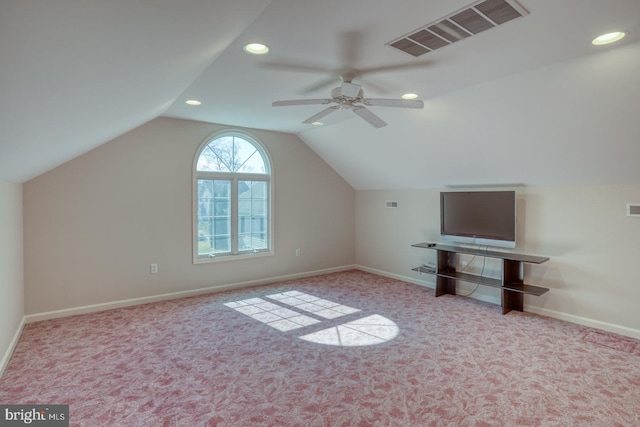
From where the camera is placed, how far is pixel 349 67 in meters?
2.94

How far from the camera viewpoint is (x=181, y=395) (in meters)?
2.52

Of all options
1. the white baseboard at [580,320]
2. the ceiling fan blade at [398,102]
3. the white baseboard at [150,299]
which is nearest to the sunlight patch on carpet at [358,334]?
the white baseboard at [580,320]

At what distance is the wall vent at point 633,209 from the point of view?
3.50 m

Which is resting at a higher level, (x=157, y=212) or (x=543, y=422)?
(x=157, y=212)

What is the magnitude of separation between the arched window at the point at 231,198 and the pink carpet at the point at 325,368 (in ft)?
3.98

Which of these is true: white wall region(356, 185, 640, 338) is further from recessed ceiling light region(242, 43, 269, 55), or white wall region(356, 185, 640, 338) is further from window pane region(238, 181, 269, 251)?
recessed ceiling light region(242, 43, 269, 55)

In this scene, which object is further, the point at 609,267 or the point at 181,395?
the point at 609,267

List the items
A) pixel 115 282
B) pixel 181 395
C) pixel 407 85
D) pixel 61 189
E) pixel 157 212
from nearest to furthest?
pixel 181 395 → pixel 407 85 → pixel 61 189 → pixel 115 282 → pixel 157 212

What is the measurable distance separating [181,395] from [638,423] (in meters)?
3.08

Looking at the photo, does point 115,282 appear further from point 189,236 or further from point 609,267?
point 609,267

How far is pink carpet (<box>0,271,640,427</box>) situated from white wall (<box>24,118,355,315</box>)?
1.28ft

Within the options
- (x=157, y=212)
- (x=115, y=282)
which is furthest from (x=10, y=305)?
(x=157, y=212)

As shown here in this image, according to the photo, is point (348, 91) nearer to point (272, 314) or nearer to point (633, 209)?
point (272, 314)
